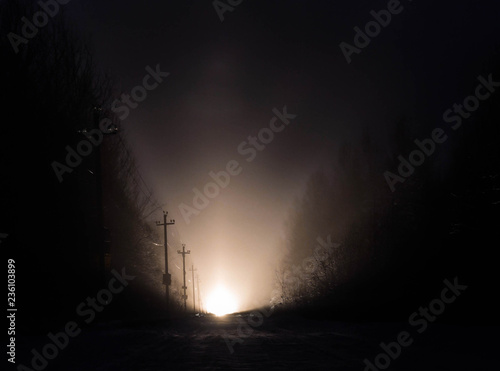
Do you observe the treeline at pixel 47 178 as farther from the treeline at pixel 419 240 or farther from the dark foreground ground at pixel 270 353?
the treeline at pixel 419 240

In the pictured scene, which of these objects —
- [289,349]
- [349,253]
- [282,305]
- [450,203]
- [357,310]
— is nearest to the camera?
[289,349]

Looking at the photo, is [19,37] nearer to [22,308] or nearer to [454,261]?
[22,308]

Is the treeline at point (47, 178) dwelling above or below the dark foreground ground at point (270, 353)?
above

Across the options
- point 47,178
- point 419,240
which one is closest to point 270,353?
point 47,178

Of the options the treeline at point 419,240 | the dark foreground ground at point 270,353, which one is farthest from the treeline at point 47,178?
the treeline at point 419,240

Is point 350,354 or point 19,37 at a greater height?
point 19,37

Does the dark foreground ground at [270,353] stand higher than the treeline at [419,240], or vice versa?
the treeline at [419,240]

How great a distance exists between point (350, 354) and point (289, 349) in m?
1.73

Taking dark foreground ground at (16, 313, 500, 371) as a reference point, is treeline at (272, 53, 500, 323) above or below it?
above

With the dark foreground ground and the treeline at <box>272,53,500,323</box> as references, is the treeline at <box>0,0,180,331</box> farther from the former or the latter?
the treeline at <box>272,53,500,323</box>

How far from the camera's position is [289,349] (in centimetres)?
1264

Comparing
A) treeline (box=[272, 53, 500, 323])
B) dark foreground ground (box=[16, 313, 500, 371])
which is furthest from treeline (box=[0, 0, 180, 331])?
treeline (box=[272, 53, 500, 323])

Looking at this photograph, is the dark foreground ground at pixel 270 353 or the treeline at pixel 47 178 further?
the treeline at pixel 47 178

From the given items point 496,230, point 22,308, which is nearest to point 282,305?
point 496,230
